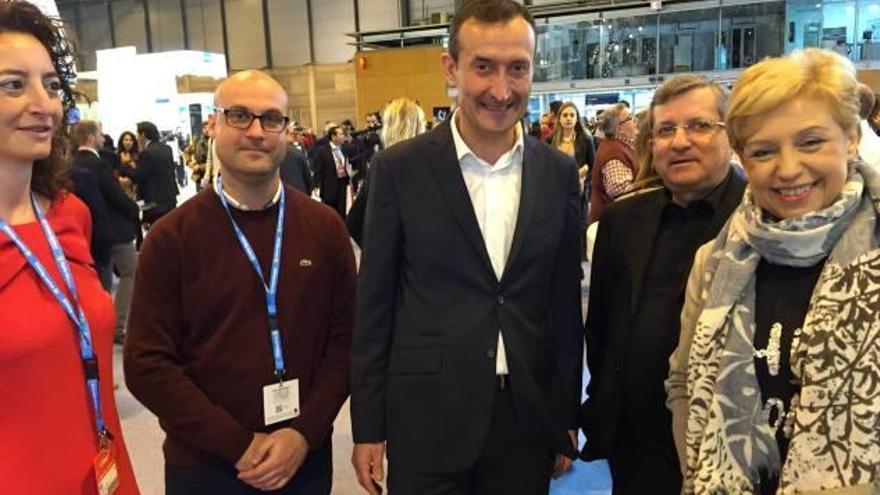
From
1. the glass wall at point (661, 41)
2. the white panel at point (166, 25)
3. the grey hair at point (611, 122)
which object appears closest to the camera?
the grey hair at point (611, 122)

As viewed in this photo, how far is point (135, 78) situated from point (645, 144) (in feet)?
42.2

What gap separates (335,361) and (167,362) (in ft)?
1.43

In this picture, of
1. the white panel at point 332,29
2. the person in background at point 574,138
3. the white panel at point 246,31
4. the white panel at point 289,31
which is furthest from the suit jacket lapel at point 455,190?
the white panel at point 246,31

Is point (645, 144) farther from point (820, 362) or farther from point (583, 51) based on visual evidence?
point (583, 51)

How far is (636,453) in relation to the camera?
1.86 m

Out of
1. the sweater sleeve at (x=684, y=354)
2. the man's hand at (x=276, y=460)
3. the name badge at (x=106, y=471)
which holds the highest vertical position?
the sweater sleeve at (x=684, y=354)

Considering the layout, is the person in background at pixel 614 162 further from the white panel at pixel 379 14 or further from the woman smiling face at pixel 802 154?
the white panel at pixel 379 14

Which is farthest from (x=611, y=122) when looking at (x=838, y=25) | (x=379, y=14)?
(x=379, y=14)

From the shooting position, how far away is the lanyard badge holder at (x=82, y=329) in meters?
1.48

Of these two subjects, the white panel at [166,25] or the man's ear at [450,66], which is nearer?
the man's ear at [450,66]

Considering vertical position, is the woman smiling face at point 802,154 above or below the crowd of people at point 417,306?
above

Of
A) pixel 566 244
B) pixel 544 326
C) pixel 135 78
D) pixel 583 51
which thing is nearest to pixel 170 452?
pixel 544 326

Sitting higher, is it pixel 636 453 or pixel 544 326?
pixel 544 326

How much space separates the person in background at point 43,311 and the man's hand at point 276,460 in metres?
0.30
